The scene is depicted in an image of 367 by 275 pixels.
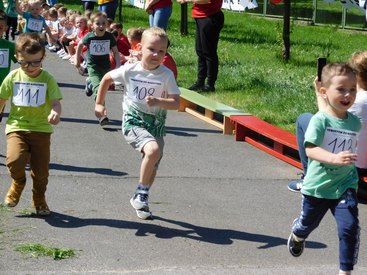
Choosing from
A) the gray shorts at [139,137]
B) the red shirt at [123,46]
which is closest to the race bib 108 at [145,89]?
the gray shorts at [139,137]

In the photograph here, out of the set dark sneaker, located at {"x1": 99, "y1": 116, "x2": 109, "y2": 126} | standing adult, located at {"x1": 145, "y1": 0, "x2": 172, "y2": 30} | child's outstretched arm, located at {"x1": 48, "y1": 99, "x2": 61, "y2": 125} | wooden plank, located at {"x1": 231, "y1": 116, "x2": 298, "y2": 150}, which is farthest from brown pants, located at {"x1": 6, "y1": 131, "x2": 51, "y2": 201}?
standing adult, located at {"x1": 145, "y1": 0, "x2": 172, "y2": 30}

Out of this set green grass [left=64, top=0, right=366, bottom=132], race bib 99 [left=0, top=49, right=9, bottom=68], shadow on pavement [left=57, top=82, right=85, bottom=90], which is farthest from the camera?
shadow on pavement [left=57, top=82, right=85, bottom=90]

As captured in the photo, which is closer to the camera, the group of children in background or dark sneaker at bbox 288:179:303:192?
the group of children in background

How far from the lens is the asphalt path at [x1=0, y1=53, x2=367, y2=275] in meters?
6.14

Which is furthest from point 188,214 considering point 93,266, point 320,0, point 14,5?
point 320,0

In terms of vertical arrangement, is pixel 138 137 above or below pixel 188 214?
above

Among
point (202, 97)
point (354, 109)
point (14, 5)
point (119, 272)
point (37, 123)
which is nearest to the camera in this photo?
point (119, 272)

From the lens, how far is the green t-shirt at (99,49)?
12.7m

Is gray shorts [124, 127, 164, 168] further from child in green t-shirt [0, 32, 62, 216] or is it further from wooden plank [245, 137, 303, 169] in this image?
wooden plank [245, 137, 303, 169]

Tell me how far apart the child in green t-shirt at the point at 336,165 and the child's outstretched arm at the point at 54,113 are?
214 centimetres

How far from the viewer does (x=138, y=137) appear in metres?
7.26

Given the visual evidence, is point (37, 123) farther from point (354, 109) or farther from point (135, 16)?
point (135, 16)

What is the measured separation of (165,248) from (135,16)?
77.6 feet

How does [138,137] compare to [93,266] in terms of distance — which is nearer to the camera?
[93,266]
